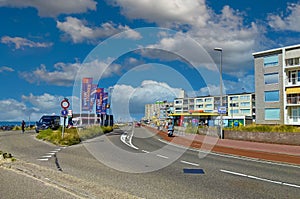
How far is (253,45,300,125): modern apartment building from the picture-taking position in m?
50.9

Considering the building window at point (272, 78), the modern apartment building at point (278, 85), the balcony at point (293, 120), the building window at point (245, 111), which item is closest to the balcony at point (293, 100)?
the modern apartment building at point (278, 85)

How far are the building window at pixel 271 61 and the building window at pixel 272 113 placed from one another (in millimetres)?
7506

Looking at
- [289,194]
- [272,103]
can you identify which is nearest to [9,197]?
[289,194]

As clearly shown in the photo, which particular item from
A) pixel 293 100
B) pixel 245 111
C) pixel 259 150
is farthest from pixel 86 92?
pixel 245 111

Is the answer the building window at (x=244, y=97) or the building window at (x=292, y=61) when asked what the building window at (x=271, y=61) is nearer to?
the building window at (x=292, y=61)

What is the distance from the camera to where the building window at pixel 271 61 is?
179ft

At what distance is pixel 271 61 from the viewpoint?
55.2 metres

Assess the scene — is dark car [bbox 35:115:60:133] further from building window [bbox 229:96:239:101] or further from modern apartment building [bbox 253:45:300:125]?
building window [bbox 229:96:239:101]

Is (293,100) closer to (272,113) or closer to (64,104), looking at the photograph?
(272,113)

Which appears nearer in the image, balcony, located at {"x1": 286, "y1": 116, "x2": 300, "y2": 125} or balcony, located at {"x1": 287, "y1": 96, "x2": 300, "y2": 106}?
balcony, located at {"x1": 287, "y1": 96, "x2": 300, "y2": 106}

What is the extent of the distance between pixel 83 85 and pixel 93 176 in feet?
102

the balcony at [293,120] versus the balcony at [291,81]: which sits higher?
the balcony at [291,81]

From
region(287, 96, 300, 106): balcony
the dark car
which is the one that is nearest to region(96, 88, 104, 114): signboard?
the dark car

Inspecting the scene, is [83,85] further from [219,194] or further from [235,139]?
[219,194]
